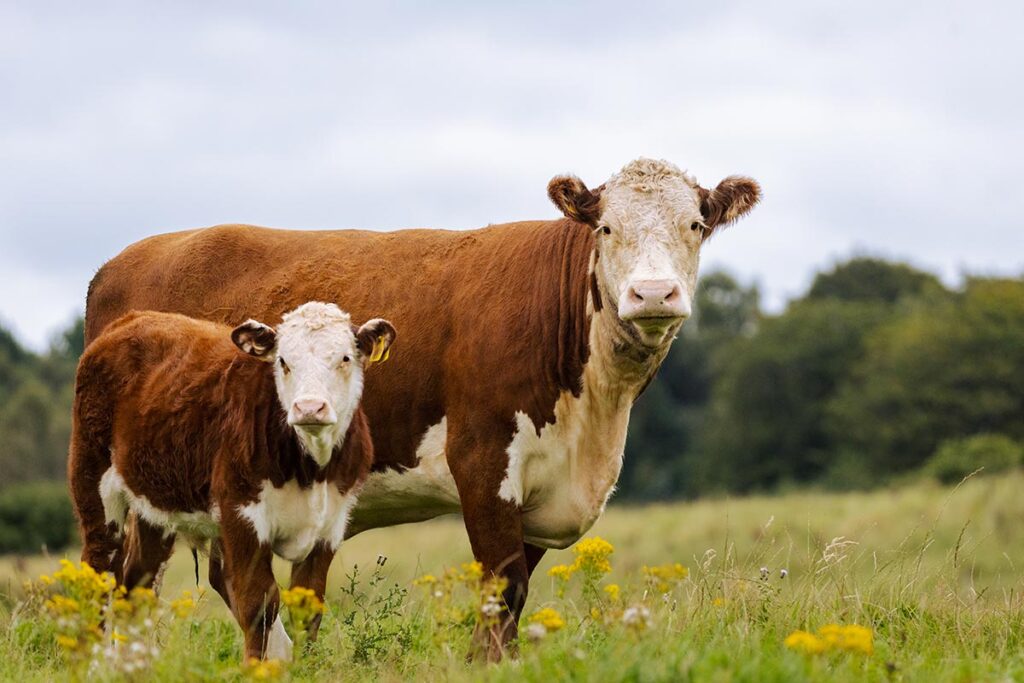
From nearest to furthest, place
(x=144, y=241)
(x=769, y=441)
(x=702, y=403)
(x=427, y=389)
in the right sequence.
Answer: (x=427, y=389)
(x=144, y=241)
(x=769, y=441)
(x=702, y=403)

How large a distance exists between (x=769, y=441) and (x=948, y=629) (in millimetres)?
60020

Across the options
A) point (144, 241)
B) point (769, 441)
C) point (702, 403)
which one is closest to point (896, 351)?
point (769, 441)

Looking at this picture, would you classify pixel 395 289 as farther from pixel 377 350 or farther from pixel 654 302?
pixel 654 302

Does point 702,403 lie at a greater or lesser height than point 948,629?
lesser

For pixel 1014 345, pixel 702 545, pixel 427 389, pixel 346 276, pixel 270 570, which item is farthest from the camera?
pixel 1014 345

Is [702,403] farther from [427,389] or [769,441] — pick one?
[427,389]

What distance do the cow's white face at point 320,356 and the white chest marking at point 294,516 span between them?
21 centimetres

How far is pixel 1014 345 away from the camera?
58.7m

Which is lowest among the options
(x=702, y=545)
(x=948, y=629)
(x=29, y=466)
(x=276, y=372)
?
(x=29, y=466)

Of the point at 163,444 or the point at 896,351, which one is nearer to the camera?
the point at 163,444

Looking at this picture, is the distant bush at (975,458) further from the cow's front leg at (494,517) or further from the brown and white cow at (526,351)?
the cow's front leg at (494,517)

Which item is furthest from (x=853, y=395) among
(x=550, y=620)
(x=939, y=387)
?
(x=550, y=620)

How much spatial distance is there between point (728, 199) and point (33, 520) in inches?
1636

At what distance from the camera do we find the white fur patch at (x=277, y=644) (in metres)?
7.23
